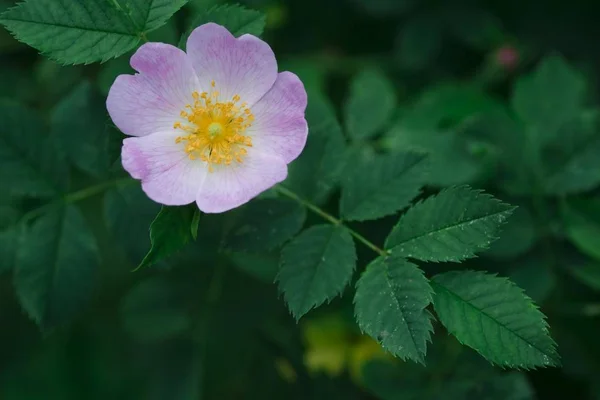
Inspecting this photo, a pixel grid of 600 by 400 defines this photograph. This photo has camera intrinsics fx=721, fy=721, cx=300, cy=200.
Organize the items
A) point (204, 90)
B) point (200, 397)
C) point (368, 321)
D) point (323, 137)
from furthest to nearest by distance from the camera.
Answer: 1. point (200, 397)
2. point (323, 137)
3. point (204, 90)
4. point (368, 321)

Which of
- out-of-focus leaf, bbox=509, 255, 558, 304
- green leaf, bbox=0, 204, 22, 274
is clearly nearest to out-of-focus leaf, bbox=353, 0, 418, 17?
out-of-focus leaf, bbox=509, 255, 558, 304

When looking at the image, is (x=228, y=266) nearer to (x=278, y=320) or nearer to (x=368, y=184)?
(x=278, y=320)

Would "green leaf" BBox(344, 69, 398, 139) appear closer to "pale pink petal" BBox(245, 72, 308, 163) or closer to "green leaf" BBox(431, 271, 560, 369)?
"pale pink petal" BBox(245, 72, 308, 163)

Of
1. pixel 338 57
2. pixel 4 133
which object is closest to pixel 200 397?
pixel 4 133

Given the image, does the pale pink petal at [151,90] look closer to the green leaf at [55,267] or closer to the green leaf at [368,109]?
the green leaf at [55,267]

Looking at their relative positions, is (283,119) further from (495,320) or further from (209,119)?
(495,320)

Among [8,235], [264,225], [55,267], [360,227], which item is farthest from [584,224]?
[8,235]
